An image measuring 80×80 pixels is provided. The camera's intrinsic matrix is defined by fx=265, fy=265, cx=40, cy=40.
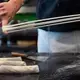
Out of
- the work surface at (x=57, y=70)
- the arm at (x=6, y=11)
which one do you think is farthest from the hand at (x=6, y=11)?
the work surface at (x=57, y=70)

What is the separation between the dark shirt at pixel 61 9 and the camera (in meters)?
0.85

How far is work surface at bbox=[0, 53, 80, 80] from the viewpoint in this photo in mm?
634

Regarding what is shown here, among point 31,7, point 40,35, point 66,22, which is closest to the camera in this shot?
point 66,22

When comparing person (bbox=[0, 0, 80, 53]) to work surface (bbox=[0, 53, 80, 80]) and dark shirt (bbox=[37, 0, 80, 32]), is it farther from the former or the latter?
work surface (bbox=[0, 53, 80, 80])

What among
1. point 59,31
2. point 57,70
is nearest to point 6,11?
point 57,70

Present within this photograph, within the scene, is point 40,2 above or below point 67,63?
above

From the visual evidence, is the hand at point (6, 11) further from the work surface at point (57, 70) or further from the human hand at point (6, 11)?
the work surface at point (57, 70)

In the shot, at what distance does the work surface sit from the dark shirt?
109 mm

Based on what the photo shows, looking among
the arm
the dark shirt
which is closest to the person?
the dark shirt

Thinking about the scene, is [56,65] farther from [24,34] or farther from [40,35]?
[24,34]

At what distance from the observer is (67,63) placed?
2.42 feet

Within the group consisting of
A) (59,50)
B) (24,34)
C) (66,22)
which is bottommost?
(24,34)

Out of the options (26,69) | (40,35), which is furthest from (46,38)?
(26,69)

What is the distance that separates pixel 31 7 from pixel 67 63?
0.76 m
